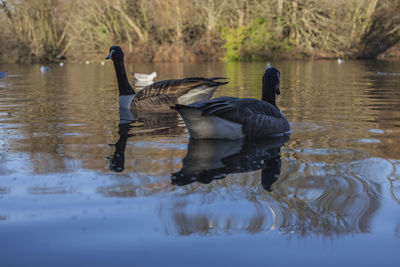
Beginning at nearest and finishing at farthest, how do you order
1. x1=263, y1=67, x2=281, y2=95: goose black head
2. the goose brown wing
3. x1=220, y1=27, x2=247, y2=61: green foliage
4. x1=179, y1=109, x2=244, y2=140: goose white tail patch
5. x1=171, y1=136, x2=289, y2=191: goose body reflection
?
x1=171, y1=136, x2=289, y2=191: goose body reflection
x1=179, y1=109, x2=244, y2=140: goose white tail patch
x1=263, y1=67, x2=281, y2=95: goose black head
the goose brown wing
x1=220, y1=27, x2=247, y2=61: green foliage

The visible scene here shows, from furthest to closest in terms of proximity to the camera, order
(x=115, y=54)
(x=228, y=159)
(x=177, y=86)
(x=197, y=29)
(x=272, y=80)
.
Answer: (x=197, y=29)
(x=115, y=54)
(x=177, y=86)
(x=272, y=80)
(x=228, y=159)

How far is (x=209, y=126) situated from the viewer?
590 cm

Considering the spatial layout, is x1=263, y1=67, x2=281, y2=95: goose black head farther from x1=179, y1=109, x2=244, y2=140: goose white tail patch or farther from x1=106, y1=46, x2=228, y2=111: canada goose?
x1=106, y1=46, x2=228, y2=111: canada goose

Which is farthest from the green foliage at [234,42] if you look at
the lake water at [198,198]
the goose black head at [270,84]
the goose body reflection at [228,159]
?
the goose body reflection at [228,159]

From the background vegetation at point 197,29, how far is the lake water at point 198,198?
35166 millimetres

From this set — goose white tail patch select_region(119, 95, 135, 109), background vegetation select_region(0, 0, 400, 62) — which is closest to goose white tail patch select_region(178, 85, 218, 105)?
goose white tail patch select_region(119, 95, 135, 109)

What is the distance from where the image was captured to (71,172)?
476 cm

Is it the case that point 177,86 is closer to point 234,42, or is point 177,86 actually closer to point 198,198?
point 198,198

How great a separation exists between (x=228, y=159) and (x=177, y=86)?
4.63 metres

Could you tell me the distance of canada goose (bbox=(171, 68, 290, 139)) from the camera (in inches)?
218

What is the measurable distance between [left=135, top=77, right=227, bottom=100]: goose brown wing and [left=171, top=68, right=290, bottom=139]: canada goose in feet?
10.3

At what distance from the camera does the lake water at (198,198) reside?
285 cm

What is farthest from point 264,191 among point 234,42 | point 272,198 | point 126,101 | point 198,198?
point 234,42

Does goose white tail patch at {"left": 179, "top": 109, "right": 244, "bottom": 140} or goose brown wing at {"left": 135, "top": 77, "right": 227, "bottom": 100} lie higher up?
goose brown wing at {"left": 135, "top": 77, "right": 227, "bottom": 100}
